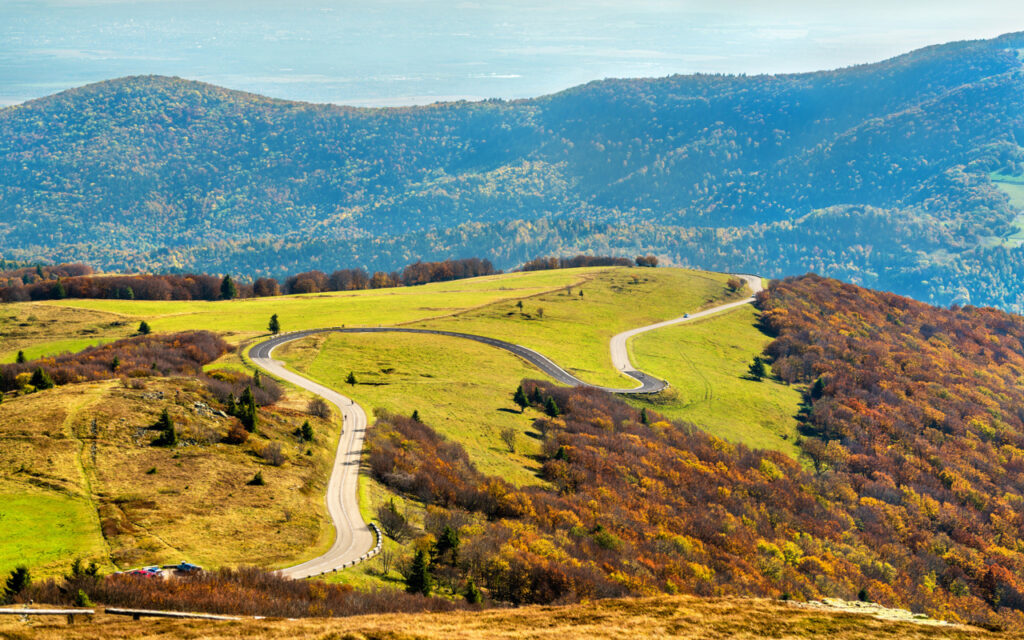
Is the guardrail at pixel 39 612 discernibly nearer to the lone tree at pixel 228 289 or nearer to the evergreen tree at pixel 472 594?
the evergreen tree at pixel 472 594

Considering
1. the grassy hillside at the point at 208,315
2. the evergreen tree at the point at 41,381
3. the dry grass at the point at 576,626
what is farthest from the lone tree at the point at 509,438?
the grassy hillside at the point at 208,315

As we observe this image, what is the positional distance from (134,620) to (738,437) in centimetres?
9694

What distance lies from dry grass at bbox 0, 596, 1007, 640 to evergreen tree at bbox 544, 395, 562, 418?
189 ft

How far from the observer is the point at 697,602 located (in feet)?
127

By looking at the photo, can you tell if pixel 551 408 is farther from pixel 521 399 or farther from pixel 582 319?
pixel 582 319

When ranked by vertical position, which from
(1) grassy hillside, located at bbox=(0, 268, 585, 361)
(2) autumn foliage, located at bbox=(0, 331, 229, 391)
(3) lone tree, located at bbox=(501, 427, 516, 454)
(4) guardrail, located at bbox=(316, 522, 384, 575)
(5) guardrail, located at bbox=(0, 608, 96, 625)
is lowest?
(3) lone tree, located at bbox=(501, 427, 516, 454)

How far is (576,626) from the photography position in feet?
113

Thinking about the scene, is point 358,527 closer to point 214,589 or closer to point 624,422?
point 214,589

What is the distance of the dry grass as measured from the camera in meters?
30.1

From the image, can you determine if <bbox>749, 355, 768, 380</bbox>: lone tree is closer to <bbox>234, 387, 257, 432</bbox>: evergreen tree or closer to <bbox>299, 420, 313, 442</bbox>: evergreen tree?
<bbox>299, 420, 313, 442</bbox>: evergreen tree

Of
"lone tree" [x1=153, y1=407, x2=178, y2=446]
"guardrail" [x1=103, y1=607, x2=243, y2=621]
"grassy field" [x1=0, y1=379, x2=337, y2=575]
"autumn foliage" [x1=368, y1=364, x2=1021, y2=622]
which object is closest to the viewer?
"guardrail" [x1=103, y1=607, x2=243, y2=621]

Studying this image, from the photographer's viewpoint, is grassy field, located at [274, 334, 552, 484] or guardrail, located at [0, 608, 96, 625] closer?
guardrail, located at [0, 608, 96, 625]

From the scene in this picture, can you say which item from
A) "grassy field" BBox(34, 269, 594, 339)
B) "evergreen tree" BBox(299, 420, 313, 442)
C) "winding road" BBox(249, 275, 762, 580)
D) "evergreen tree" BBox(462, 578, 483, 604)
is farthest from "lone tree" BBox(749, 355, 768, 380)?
"evergreen tree" BBox(462, 578, 483, 604)

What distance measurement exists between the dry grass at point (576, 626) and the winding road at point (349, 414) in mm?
11371
